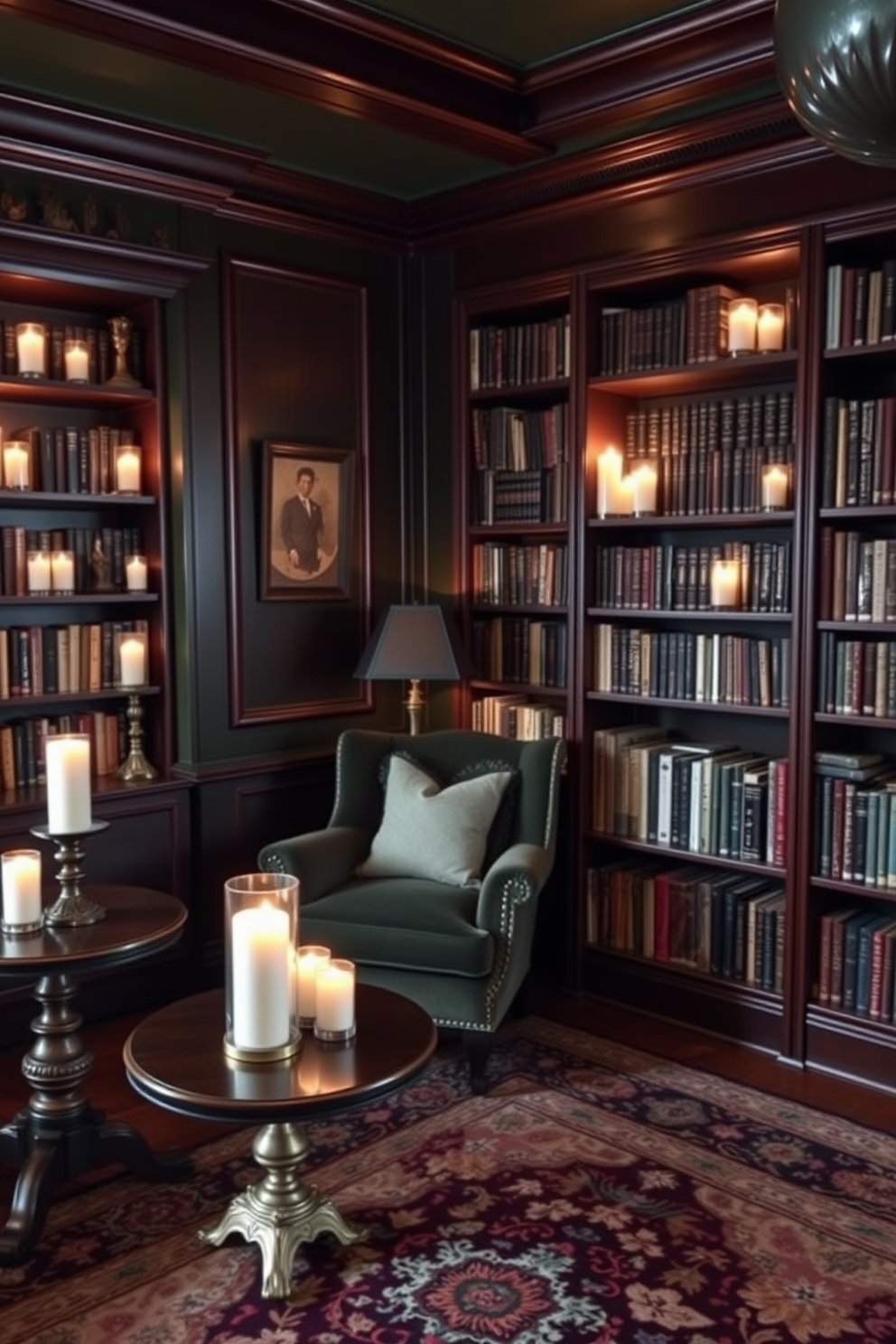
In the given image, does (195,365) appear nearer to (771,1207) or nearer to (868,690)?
(868,690)

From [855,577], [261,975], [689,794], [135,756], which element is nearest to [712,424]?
[855,577]

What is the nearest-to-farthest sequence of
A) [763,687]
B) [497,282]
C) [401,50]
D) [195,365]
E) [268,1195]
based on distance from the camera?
[268,1195] → [401,50] → [763,687] → [195,365] → [497,282]

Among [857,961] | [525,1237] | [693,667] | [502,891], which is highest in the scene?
[693,667]

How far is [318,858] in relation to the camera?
3.56m

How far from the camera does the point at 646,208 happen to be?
364cm

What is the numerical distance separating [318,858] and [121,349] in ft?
5.76

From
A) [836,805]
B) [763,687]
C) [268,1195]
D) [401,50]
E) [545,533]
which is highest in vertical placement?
[401,50]

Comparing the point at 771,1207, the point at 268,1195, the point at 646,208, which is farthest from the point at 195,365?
the point at 771,1207

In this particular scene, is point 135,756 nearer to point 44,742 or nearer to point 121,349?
point 44,742

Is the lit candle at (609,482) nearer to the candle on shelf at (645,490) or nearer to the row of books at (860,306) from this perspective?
the candle on shelf at (645,490)

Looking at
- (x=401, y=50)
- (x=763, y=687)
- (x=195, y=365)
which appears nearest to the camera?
(x=401, y=50)

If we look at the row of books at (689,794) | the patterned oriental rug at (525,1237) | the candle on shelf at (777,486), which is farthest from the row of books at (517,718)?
the patterned oriental rug at (525,1237)

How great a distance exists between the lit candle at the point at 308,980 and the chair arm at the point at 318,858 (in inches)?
39.5

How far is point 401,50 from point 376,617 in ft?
6.38
